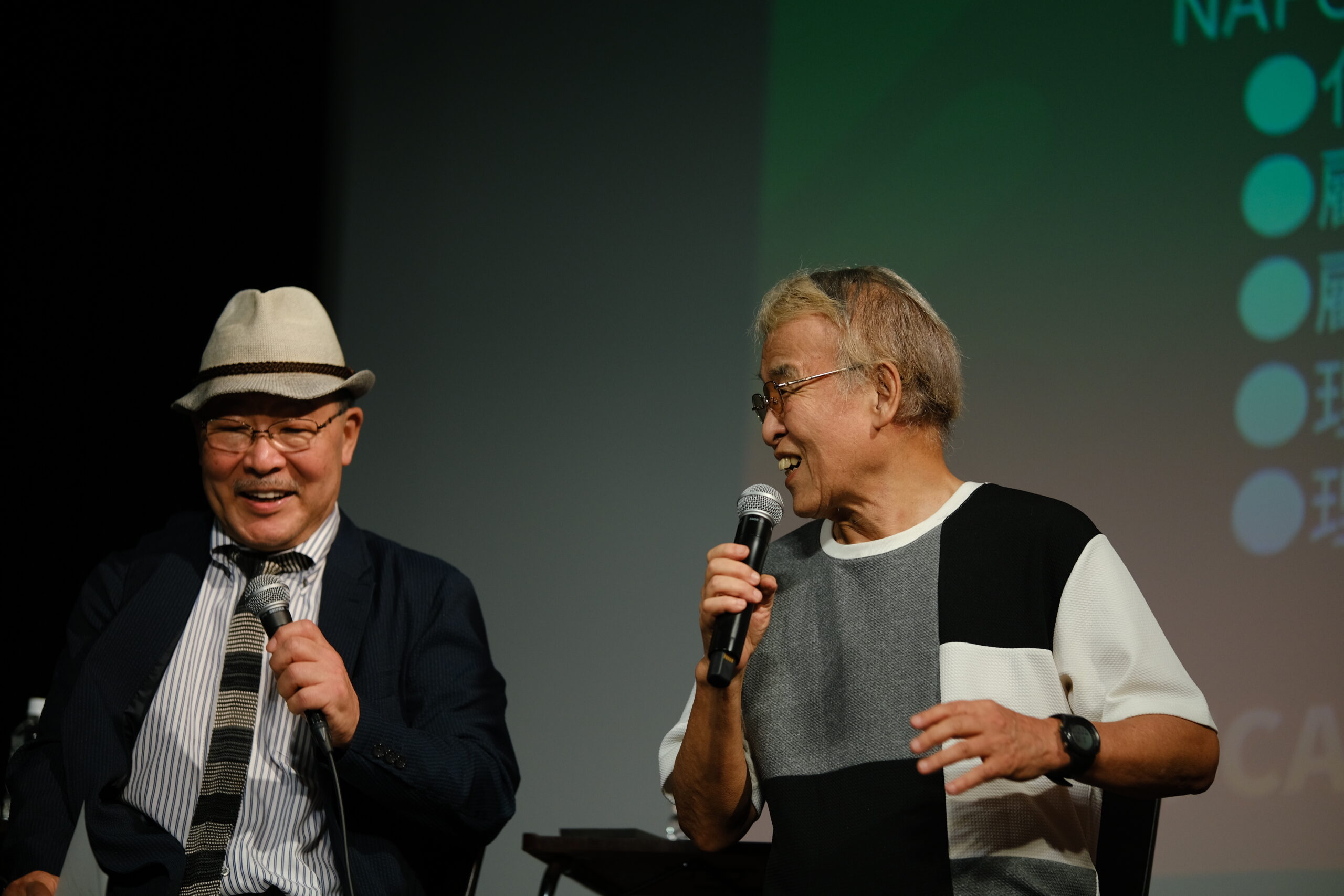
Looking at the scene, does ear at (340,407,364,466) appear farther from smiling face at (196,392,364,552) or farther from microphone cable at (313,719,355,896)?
microphone cable at (313,719,355,896)

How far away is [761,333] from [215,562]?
3.48ft

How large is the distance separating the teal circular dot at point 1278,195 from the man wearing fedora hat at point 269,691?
6.53 feet

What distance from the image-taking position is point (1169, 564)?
268 cm

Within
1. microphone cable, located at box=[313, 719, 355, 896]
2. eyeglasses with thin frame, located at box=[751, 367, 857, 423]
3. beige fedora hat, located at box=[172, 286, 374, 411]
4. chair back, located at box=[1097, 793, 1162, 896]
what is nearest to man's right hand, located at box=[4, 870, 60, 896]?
microphone cable, located at box=[313, 719, 355, 896]

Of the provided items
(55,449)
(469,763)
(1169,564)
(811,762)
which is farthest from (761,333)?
(55,449)

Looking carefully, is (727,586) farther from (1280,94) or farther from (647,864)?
(1280,94)

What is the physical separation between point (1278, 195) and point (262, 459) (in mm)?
2283

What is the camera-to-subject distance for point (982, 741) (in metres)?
1.37

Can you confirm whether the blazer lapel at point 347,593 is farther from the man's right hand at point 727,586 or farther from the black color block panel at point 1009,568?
the black color block panel at point 1009,568

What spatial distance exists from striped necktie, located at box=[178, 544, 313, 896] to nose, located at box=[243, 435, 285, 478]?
15cm

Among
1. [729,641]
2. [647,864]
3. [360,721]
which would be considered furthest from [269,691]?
[729,641]

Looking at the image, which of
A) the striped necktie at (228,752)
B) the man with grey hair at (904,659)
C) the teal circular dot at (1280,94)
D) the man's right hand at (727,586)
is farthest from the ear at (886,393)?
the teal circular dot at (1280,94)

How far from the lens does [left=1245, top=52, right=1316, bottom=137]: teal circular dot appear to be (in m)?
2.63

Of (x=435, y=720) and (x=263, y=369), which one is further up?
(x=263, y=369)
